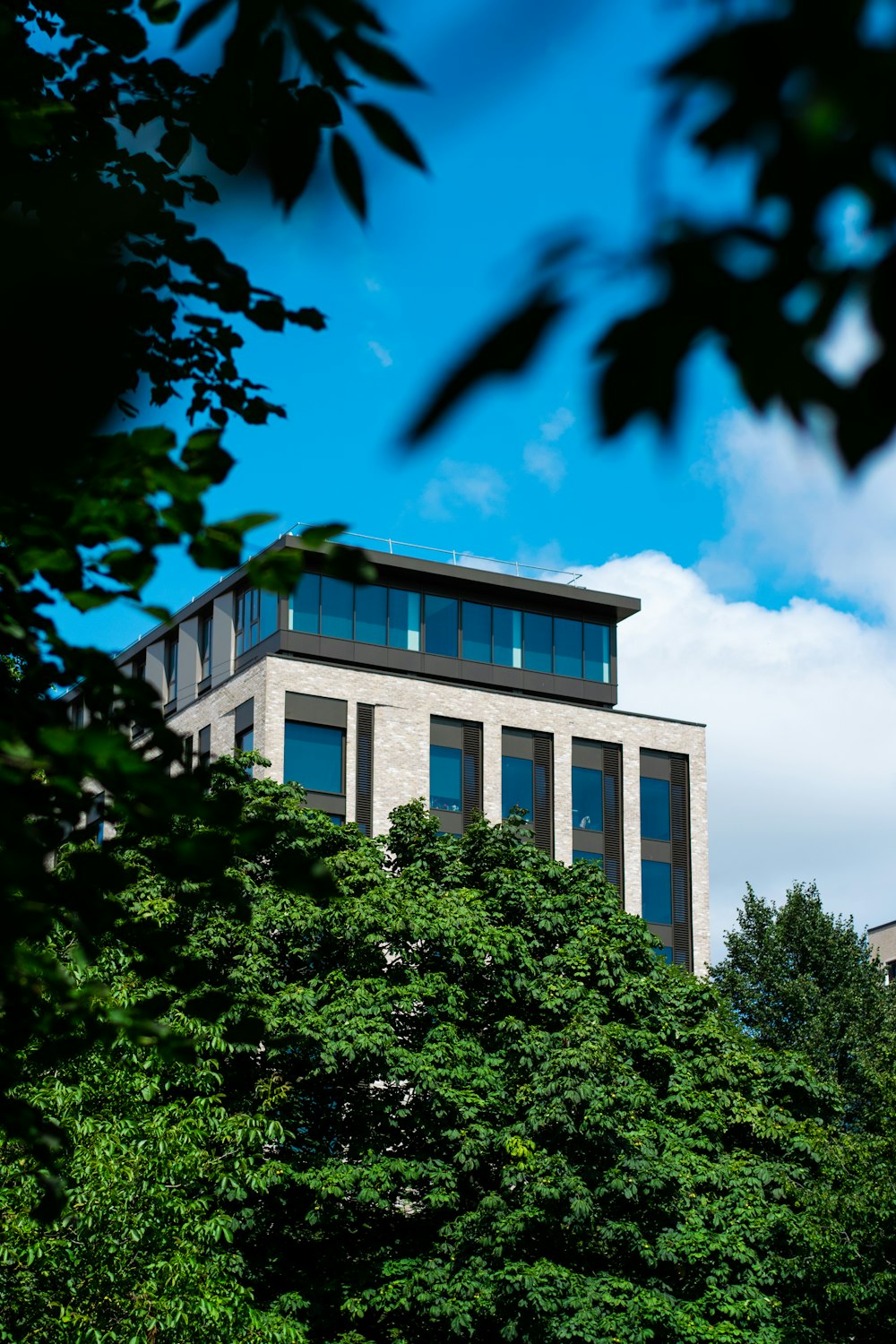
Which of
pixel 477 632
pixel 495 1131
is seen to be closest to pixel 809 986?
pixel 477 632

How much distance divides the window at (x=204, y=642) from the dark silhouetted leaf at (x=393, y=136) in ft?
163

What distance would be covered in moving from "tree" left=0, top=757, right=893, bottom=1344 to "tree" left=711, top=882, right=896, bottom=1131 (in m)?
20.3

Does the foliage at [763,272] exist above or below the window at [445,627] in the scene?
below

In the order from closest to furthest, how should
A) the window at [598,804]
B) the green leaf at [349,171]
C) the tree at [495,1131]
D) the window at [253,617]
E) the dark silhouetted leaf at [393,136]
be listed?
1. the dark silhouetted leaf at [393,136]
2. the green leaf at [349,171]
3. the tree at [495,1131]
4. the window at [253,617]
5. the window at [598,804]

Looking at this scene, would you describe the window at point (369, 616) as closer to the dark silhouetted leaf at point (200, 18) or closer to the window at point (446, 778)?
the window at point (446, 778)

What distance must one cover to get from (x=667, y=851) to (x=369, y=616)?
12.4 metres

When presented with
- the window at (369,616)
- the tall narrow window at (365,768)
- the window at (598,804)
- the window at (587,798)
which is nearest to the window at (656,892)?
the window at (598,804)

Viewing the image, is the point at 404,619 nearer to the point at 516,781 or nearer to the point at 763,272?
the point at 516,781

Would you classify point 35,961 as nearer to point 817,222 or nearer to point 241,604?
point 817,222

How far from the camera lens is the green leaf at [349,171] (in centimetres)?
298

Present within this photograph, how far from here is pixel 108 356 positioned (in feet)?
8.41

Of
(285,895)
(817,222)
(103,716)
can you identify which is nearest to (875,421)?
(817,222)

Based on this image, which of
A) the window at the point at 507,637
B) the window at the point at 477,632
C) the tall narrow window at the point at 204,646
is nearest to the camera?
the window at the point at 477,632

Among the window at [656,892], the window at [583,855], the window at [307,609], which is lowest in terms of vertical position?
the window at [656,892]
